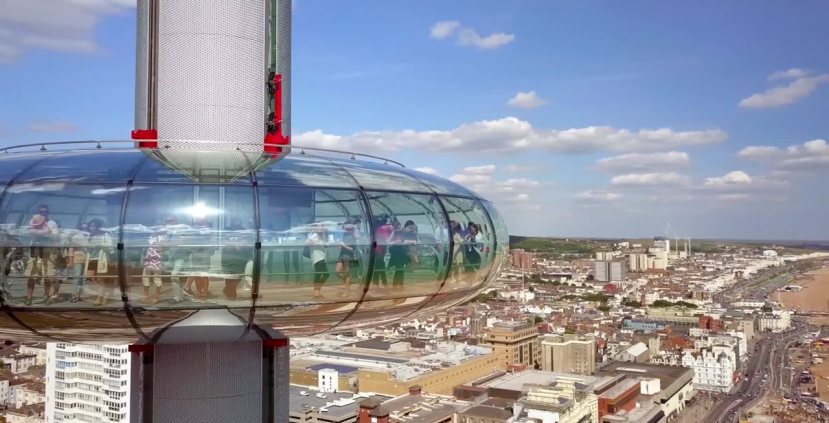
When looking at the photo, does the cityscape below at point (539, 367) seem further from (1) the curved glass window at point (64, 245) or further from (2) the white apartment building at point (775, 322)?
(1) the curved glass window at point (64, 245)

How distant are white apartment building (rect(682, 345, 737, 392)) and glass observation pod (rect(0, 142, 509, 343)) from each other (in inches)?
2356

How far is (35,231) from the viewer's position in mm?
3449

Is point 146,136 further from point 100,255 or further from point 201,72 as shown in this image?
point 100,255

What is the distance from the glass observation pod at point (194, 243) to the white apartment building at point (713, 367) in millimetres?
59836

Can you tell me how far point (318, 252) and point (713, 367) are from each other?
61888 millimetres

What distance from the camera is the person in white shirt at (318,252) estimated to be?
3.60 m

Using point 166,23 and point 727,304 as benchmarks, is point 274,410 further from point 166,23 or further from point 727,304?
point 727,304

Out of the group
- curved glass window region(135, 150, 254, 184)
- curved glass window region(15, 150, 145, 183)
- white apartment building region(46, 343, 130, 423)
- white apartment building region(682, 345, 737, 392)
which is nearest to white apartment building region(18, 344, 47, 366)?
white apartment building region(46, 343, 130, 423)

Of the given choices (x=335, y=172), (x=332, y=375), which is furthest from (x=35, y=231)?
(x=332, y=375)

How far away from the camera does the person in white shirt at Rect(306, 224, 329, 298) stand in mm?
3600

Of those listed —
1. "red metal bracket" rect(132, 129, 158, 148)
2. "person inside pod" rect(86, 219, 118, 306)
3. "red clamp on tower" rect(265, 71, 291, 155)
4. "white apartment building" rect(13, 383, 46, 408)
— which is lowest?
"white apartment building" rect(13, 383, 46, 408)

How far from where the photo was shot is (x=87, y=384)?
36.3 meters

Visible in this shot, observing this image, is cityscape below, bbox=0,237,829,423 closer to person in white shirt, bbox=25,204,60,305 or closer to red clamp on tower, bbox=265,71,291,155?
red clamp on tower, bbox=265,71,291,155

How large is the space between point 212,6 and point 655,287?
389 ft
